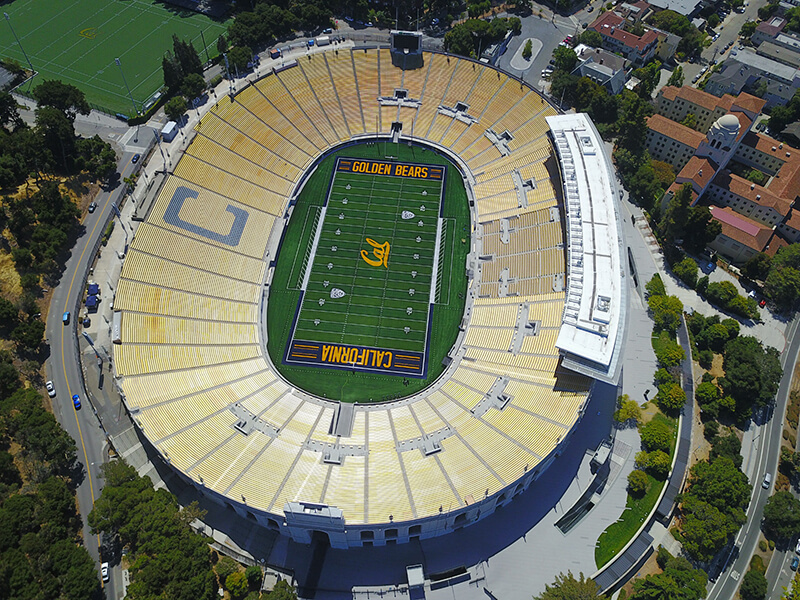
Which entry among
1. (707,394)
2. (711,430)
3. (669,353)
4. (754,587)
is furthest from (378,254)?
(754,587)

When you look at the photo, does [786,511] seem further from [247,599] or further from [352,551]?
[247,599]

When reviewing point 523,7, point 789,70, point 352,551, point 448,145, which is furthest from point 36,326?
point 789,70

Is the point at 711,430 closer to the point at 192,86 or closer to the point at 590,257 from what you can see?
the point at 590,257

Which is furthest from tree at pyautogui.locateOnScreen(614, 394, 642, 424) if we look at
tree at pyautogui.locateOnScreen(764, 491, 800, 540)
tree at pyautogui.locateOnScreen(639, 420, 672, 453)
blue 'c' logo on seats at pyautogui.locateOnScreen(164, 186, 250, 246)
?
blue 'c' logo on seats at pyautogui.locateOnScreen(164, 186, 250, 246)

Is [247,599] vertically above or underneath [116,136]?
underneath

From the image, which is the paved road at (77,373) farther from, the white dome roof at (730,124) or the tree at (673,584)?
the white dome roof at (730,124)

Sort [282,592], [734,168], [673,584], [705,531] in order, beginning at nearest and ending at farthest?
[282,592] < [673,584] < [705,531] < [734,168]

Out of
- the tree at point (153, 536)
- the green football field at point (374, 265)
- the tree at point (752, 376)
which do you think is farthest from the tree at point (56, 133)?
the tree at point (752, 376)
